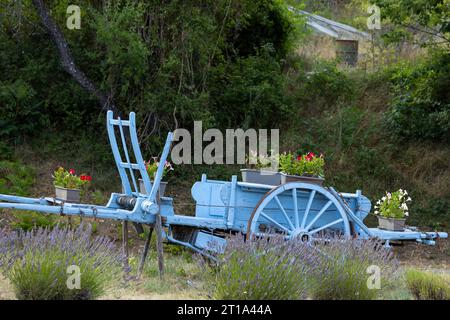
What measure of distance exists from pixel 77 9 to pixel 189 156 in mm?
3477

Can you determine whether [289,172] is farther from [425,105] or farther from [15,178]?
[425,105]

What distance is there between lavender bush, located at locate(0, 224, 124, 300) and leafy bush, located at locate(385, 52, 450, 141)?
31.7ft

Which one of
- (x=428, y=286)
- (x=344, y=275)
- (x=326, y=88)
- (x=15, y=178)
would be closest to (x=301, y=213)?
(x=428, y=286)

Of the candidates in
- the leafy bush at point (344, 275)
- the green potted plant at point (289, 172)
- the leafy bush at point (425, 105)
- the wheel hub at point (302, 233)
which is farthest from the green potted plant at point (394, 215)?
the leafy bush at point (425, 105)

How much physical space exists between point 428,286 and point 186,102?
809cm

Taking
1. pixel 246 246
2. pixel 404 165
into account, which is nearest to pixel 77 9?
pixel 404 165

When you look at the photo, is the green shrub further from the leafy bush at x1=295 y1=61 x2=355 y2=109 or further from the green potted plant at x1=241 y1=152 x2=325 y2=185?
the leafy bush at x1=295 y1=61 x2=355 y2=109

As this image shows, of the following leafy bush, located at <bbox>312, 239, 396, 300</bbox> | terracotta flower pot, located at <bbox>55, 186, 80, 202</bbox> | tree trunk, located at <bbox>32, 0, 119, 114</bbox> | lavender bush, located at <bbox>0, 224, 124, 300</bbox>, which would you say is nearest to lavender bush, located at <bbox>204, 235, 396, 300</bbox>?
leafy bush, located at <bbox>312, 239, 396, 300</bbox>

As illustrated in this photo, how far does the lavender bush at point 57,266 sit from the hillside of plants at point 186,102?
6502 mm

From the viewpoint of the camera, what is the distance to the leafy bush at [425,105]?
46.6ft

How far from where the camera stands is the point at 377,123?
15008mm

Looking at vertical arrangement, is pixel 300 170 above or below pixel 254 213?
above

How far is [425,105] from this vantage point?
14414 mm
